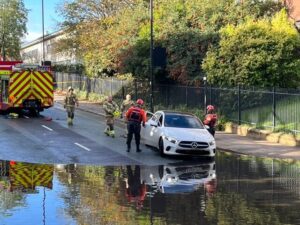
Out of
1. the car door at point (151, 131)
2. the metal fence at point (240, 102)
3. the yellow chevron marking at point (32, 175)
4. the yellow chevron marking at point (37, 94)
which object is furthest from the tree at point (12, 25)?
the yellow chevron marking at point (32, 175)

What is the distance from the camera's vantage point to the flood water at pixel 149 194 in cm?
870

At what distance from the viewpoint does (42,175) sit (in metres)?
12.6

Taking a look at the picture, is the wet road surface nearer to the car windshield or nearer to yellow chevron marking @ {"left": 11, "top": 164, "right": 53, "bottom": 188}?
yellow chevron marking @ {"left": 11, "top": 164, "right": 53, "bottom": 188}

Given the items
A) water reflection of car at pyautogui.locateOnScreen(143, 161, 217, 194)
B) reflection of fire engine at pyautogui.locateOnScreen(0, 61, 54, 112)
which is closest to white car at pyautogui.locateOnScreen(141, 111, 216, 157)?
water reflection of car at pyautogui.locateOnScreen(143, 161, 217, 194)

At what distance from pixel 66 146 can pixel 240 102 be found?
9.55 meters

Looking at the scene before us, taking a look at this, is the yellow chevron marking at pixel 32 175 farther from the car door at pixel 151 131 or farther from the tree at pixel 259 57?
the tree at pixel 259 57

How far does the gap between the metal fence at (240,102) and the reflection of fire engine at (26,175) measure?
10635 mm

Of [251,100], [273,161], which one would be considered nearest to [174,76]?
[251,100]

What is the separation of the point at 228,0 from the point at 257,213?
23834 mm

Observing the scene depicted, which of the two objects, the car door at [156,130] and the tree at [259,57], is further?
the tree at [259,57]

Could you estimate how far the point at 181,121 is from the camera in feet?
57.1

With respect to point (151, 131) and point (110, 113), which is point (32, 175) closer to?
point (151, 131)

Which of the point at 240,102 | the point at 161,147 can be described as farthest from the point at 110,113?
the point at 240,102

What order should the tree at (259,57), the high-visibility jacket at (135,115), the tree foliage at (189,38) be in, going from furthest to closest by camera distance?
the tree foliage at (189,38) → the tree at (259,57) → the high-visibility jacket at (135,115)
